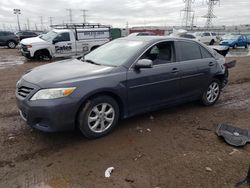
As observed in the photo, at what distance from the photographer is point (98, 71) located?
3.91 m

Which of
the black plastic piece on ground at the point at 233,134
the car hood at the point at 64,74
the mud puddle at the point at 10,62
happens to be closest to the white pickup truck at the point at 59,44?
the mud puddle at the point at 10,62

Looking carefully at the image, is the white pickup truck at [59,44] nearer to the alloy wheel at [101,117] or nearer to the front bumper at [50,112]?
the front bumper at [50,112]

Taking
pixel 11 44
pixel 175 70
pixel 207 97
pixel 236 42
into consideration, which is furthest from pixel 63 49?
pixel 236 42

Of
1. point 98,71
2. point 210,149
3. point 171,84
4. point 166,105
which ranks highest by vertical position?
point 98,71

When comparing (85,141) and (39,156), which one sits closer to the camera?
(39,156)

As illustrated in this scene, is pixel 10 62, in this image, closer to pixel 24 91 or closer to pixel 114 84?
pixel 24 91

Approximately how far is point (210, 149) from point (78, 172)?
6.68 ft

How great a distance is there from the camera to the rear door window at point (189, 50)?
4.98 metres

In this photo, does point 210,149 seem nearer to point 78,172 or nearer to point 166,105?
point 166,105

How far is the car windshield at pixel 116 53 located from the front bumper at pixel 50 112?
1.19m

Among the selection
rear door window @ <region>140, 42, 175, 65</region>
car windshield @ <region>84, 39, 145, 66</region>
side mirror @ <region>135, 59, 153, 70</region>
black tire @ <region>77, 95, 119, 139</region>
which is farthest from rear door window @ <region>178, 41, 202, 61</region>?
black tire @ <region>77, 95, 119, 139</region>

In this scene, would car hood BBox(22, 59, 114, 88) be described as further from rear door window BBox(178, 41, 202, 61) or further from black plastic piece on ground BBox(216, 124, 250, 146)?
black plastic piece on ground BBox(216, 124, 250, 146)

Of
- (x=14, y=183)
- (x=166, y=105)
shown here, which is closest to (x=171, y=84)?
(x=166, y=105)

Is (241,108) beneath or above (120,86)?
beneath
